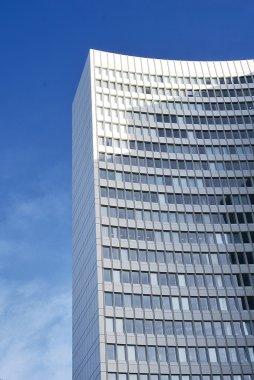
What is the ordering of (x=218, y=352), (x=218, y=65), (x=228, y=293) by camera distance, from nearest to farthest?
1. (x=218, y=352)
2. (x=228, y=293)
3. (x=218, y=65)

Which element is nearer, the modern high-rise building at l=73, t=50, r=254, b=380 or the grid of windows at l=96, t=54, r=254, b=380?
the modern high-rise building at l=73, t=50, r=254, b=380

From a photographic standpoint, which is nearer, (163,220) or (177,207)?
(163,220)

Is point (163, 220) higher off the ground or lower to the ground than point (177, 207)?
lower

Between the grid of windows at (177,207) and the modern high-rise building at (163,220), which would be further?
the grid of windows at (177,207)

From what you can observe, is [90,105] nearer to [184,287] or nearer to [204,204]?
[204,204]

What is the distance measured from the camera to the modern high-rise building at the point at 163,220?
78.1m

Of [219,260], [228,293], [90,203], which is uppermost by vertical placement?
[90,203]

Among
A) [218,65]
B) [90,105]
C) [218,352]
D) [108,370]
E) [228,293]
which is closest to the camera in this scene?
[108,370]

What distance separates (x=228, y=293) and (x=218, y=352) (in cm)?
939

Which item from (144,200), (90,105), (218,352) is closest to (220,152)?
(144,200)

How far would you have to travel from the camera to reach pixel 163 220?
3536 inches

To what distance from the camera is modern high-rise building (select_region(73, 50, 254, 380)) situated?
256ft

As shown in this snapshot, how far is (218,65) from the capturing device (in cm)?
10906

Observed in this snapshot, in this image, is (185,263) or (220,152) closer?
(185,263)
